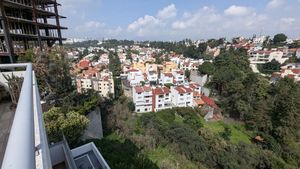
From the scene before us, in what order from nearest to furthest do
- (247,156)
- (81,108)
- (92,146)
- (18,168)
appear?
(18,168)
(92,146)
(81,108)
(247,156)

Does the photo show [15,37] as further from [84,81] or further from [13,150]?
[84,81]

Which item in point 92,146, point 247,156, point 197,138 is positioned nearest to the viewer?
point 92,146

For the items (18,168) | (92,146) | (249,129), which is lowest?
(249,129)

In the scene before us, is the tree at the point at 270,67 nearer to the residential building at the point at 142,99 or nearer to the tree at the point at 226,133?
the tree at the point at 226,133

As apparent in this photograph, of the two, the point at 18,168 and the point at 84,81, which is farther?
the point at 84,81

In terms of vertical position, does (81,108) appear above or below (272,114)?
above

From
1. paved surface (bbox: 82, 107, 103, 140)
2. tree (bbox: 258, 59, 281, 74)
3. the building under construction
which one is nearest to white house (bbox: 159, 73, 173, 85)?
the building under construction

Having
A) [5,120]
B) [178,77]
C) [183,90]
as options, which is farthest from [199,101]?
[5,120]

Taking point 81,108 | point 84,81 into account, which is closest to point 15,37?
point 81,108

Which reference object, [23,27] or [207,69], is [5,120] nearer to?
[23,27]

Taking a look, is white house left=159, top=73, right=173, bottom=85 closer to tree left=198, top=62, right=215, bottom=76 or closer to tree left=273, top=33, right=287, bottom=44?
tree left=198, top=62, right=215, bottom=76
